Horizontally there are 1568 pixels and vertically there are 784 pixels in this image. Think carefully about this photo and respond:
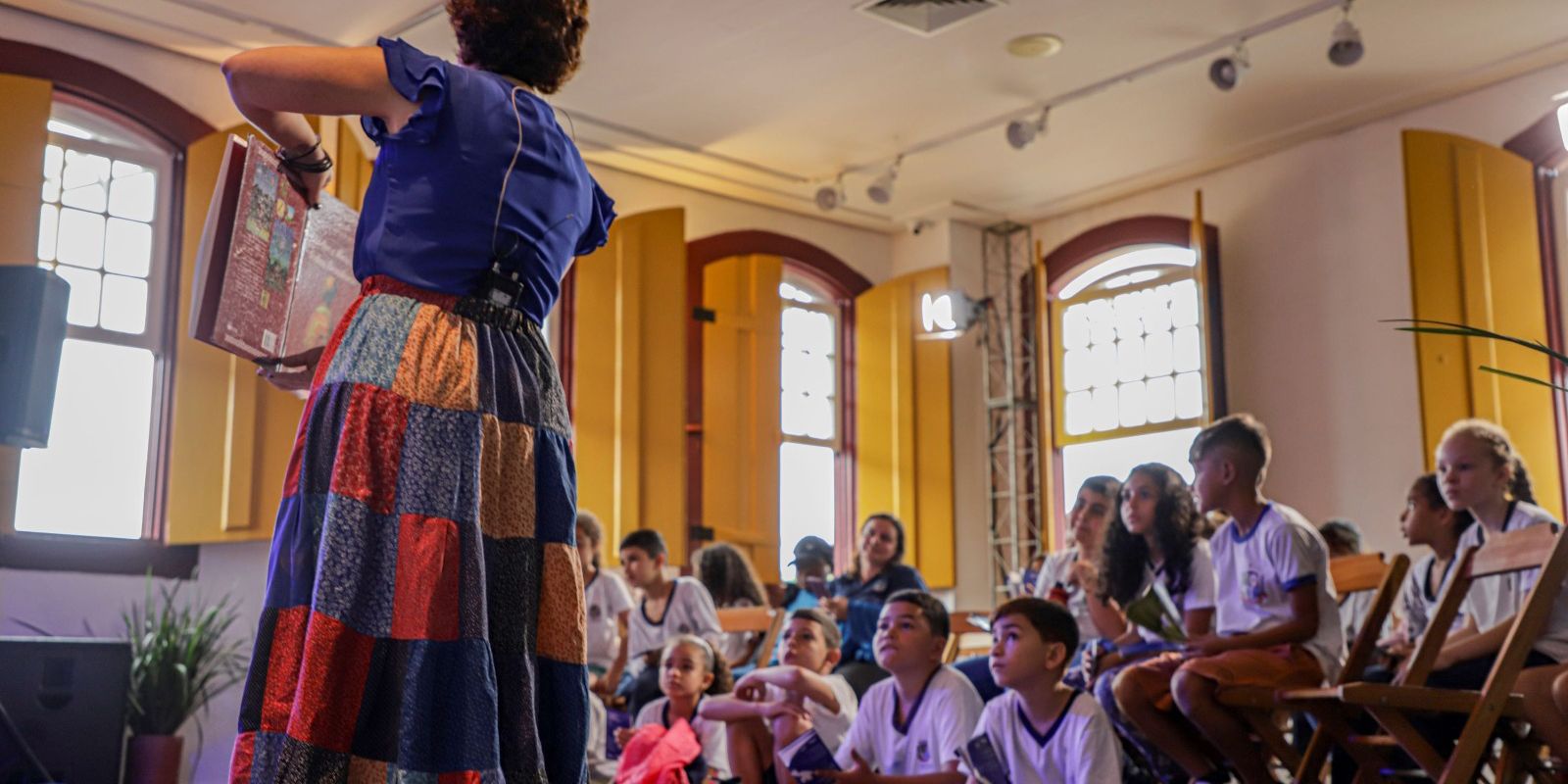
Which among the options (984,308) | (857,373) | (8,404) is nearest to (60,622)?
(8,404)

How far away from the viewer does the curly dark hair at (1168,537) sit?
14.8 feet

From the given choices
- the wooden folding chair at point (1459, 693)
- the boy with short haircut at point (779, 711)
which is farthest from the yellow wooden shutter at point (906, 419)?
the wooden folding chair at point (1459, 693)

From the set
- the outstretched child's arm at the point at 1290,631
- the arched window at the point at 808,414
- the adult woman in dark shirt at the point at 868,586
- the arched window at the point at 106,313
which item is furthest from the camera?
the arched window at the point at 808,414

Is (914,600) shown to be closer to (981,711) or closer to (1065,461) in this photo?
(981,711)

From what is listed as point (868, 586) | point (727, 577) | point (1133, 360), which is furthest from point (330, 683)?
point (1133, 360)

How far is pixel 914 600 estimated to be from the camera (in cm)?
443

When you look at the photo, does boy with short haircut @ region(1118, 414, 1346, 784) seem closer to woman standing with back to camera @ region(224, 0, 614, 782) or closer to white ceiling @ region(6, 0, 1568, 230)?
woman standing with back to camera @ region(224, 0, 614, 782)

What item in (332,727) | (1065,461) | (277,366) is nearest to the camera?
(332,727)

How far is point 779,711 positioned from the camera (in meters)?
4.56

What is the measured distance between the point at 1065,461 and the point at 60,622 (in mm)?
5617

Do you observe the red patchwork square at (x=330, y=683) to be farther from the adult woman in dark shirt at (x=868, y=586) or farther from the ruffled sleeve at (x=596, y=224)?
the adult woman in dark shirt at (x=868, y=586)

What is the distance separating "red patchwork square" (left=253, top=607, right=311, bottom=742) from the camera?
162cm

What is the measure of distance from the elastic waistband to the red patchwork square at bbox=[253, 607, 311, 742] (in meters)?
0.38

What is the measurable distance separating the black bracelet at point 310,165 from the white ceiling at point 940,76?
486 centimetres
